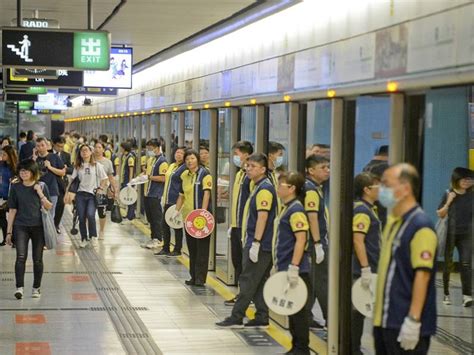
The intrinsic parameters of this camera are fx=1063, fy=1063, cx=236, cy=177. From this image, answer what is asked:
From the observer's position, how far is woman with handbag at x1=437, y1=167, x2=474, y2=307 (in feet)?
23.9

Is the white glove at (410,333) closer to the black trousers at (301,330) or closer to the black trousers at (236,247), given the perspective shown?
the black trousers at (301,330)

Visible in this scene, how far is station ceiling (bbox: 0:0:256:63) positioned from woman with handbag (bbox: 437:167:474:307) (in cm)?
494

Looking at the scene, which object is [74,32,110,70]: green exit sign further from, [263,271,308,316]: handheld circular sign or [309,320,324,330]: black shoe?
[263,271,308,316]: handheld circular sign

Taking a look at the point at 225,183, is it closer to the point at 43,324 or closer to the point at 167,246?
the point at 167,246

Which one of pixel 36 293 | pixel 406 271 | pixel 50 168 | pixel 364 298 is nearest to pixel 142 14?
pixel 36 293

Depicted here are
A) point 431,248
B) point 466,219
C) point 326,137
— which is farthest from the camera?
point 326,137

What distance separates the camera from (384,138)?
8.40 metres

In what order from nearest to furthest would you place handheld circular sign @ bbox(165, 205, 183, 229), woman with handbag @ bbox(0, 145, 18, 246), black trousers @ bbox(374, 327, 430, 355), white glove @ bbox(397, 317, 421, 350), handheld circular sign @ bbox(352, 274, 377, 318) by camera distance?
white glove @ bbox(397, 317, 421, 350), black trousers @ bbox(374, 327, 430, 355), handheld circular sign @ bbox(352, 274, 377, 318), handheld circular sign @ bbox(165, 205, 183, 229), woman with handbag @ bbox(0, 145, 18, 246)

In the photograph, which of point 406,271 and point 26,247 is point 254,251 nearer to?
point 26,247

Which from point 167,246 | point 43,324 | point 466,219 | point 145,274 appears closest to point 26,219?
point 43,324

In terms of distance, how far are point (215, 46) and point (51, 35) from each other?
4.13 m

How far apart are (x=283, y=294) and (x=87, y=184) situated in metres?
9.56

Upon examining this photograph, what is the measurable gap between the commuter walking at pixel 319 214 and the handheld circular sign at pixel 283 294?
3.10ft

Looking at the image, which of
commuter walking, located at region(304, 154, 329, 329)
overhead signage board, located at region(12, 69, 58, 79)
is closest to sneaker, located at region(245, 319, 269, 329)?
commuter walking, located at region(304, 154, 329, 329)
